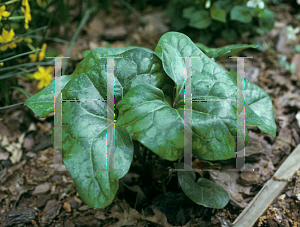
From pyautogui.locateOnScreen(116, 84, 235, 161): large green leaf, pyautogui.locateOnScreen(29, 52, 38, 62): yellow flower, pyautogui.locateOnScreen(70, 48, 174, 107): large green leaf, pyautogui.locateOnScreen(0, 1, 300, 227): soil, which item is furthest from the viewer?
pyautogui.locateOnScreen(29, 52, 38, 62): yellow flower

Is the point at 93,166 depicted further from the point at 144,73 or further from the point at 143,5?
the point at 143,5

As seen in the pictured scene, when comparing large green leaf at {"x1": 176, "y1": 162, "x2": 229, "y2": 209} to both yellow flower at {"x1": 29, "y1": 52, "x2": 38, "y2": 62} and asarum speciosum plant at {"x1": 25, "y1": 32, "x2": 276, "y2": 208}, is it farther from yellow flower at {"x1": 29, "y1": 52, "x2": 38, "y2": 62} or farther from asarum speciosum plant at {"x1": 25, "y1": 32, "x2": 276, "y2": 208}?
yellow flower at {"x1": 29, "y1": 52, "x2": 38, "y2": 62}

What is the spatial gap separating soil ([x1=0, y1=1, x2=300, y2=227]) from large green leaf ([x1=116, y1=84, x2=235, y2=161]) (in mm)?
417

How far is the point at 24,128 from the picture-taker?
6.68ft

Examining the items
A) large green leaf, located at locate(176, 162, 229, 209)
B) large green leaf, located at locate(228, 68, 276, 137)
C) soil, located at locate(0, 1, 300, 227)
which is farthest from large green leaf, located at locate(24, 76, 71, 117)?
large green leaf, located at locate(228, 68, 276, 137)

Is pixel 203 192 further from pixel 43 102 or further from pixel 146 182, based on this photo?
pixel 43 102

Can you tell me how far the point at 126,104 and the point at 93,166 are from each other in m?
0.30

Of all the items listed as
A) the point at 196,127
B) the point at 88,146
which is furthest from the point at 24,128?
the point at 196,127

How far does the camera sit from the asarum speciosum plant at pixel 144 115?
1.06 metres

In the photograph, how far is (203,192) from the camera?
1.31m

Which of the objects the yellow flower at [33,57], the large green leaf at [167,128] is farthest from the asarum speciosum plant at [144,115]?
the yellow flower at [33,57]

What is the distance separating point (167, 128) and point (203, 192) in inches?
18.4

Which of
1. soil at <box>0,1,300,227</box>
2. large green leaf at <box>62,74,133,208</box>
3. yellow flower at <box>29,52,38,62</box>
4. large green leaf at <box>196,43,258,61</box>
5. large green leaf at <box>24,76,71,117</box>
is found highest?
large green leaf at <box>196,43,258,61</box>

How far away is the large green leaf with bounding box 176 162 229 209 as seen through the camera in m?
1.26
